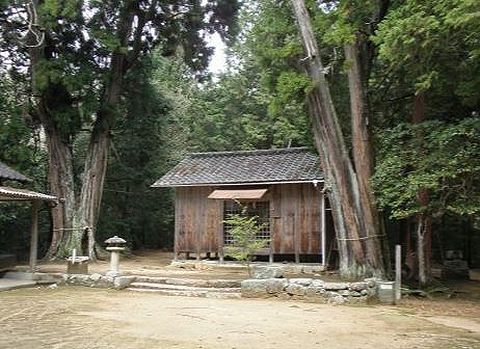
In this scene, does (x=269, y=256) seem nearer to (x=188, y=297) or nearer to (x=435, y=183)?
(x=188, y=297)

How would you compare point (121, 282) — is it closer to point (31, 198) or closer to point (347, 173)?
point (31, 198)

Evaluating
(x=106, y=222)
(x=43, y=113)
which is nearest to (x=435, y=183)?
(x=43, y=113)

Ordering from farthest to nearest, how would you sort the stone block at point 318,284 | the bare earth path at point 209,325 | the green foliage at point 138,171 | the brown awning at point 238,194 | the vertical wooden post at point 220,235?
the green foliage at point 138,171, the vertical wooden post at point 220,235, the brown awning at point 238,194, the stone block at point 318,284, the bare earth path at point 209,325

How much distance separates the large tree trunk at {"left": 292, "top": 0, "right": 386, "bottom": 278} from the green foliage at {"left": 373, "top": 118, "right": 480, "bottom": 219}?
771 millimetres

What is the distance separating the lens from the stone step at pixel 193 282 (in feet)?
46.2

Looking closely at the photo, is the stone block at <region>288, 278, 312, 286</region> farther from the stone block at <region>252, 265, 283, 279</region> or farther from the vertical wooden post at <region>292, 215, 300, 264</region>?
the vertical wooden post at <region>292, 215, 300, 264</region>

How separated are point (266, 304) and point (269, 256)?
7.41m

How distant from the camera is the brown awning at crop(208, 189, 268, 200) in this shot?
19.0m

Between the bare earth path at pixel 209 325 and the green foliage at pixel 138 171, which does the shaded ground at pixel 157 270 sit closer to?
the bare earth path at pixel 209 325

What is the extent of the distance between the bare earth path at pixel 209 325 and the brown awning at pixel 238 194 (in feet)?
21.3

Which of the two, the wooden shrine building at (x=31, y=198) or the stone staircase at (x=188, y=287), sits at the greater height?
the wooden shrine building at (x=31, y=198)

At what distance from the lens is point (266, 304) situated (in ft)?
40.1

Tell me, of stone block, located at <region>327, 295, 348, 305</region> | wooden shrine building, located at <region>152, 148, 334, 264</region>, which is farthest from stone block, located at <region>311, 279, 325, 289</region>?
wooden shrine building, located at <region>152, 148, 334, 264</region>

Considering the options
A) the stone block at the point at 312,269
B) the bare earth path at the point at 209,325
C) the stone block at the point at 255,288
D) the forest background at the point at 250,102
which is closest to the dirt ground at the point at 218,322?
the bare earth path at the point at 209,325
